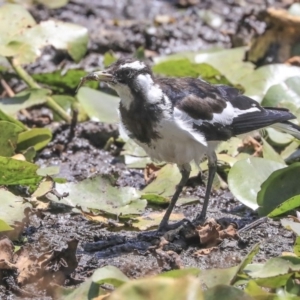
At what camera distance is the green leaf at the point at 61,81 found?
22.7 ft

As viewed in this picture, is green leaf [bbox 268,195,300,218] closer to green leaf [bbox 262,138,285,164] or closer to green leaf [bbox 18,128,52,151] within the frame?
green leaf [bbox 262,138,285,164]

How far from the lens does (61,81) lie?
6.95 m

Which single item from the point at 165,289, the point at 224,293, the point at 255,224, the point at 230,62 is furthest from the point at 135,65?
the point at 230,62

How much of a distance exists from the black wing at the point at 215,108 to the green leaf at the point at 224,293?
4.62 ft

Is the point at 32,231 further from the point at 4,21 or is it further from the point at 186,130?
the point at 4,21

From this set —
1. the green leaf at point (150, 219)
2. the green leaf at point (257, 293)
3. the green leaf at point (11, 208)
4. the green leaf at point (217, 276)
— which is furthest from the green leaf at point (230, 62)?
the green leaf at point (257, 293)

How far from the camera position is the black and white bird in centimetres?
472

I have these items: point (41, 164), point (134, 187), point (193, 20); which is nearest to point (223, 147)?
point (134, 187)

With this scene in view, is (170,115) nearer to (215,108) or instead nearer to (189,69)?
(215,108)

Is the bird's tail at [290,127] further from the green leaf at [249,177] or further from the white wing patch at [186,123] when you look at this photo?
the white wing patch at [186,123]

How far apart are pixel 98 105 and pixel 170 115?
1869 mm

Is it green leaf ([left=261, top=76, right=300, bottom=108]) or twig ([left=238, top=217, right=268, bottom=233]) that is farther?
green leaf ([left=261, top=76, right=300, bottom=108])

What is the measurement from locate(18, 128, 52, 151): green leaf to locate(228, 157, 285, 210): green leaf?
137cm

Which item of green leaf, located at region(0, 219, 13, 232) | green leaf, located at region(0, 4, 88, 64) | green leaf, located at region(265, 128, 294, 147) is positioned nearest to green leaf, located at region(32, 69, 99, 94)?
green leaf, located at region(0, 4, 88, 64)
